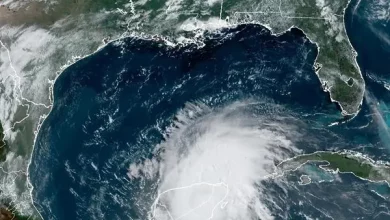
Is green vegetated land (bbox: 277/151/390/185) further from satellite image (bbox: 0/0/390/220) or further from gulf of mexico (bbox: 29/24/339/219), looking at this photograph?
gulf of mexico (bbox: 29/24/339/219)

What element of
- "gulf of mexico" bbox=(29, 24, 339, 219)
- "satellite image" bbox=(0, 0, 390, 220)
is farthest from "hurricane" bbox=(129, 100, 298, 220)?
"gulf of mexico" bbox=(29, 24, 339, 219)

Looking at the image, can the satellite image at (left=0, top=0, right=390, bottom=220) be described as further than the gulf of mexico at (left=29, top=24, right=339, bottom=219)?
No

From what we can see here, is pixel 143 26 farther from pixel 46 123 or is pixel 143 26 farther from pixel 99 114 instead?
pixel 46 123

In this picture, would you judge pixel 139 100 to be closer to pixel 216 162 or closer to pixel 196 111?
pixel 196 111

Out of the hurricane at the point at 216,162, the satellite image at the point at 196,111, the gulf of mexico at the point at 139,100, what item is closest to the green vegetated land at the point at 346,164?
the satellite image at the point at 196,111

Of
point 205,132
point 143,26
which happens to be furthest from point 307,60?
point 143,26

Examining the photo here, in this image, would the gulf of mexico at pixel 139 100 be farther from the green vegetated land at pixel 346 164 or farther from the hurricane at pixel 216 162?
the green vegetated land at pixel 346 164

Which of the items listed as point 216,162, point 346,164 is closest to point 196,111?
point 216,162
